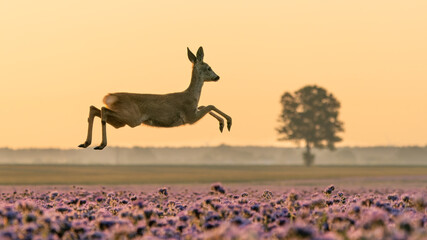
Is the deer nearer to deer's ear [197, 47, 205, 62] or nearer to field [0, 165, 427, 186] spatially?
deer's ear [197, 47, 205, 62]

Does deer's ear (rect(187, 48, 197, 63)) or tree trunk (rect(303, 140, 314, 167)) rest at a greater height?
tree trunk (rect(303, 140, 314, 167))

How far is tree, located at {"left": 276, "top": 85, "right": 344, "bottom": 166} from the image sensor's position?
12638 centimetres

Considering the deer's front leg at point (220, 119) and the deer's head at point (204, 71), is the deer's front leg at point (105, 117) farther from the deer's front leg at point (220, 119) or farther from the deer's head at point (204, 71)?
the deer's head at point (204, 71)

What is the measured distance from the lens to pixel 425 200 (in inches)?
376

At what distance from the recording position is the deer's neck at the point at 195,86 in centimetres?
1636

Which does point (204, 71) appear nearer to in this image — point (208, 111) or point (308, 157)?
point (208, 111)

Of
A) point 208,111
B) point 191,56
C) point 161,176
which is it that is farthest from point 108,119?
point 161,176

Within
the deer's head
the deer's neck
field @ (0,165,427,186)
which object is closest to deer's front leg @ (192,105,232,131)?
the deer's neck

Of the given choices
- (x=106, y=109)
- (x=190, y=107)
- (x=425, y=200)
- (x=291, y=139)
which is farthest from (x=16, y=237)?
(x=291, y=139)

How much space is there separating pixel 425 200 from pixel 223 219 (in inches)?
102

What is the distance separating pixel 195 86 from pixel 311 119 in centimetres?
11290

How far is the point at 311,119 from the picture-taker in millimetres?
128000

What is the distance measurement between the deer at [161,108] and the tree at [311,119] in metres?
110

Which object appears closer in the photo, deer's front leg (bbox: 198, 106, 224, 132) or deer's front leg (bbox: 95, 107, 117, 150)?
deer's front leg (bbox: 95, 107, 117, 150)
